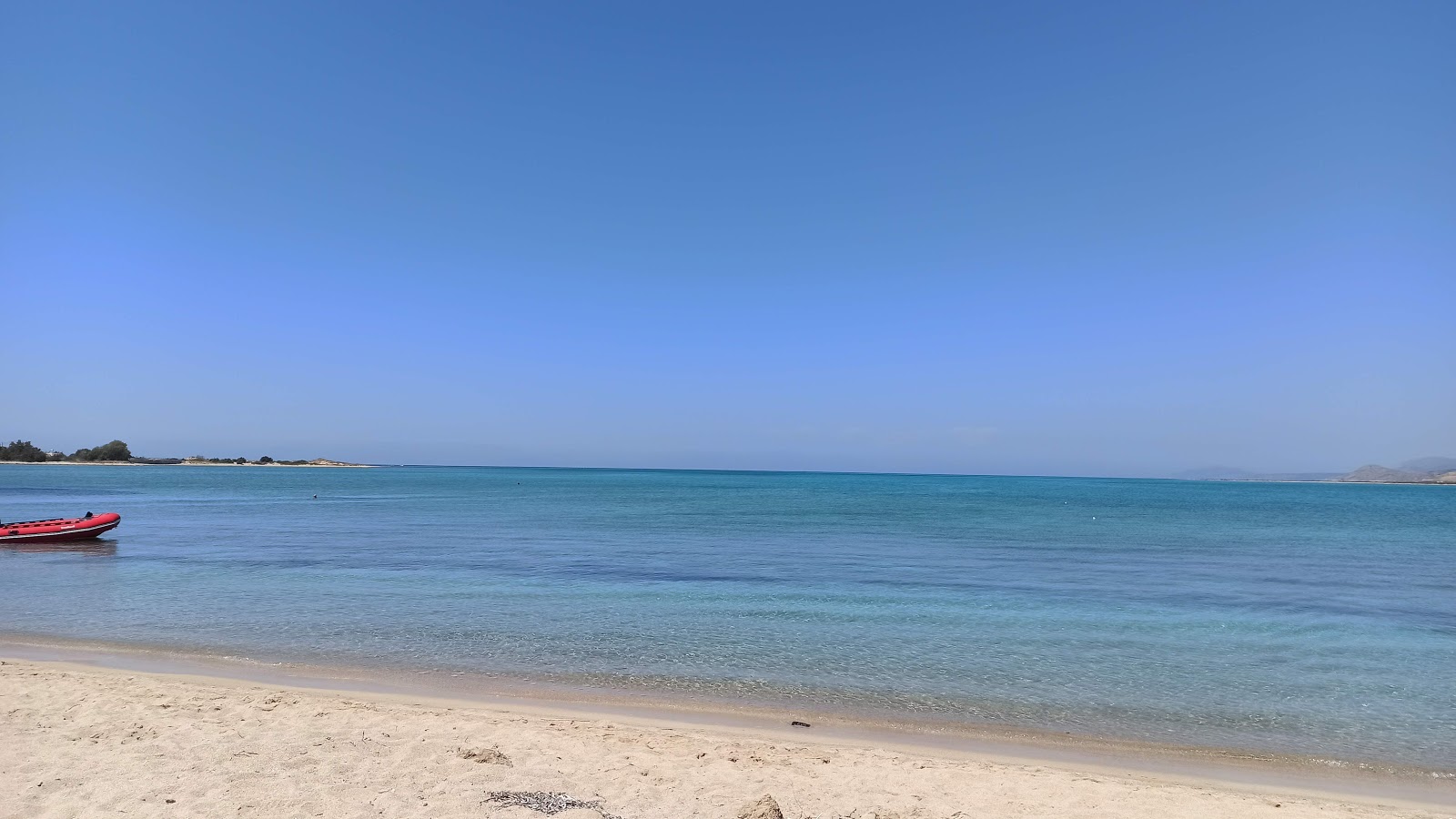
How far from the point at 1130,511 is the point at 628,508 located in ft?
122

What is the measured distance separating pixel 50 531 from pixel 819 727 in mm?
30311

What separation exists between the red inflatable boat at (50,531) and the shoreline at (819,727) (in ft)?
61.6

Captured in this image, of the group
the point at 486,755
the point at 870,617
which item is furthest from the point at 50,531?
the point at 870,617

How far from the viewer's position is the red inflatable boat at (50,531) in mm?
25625

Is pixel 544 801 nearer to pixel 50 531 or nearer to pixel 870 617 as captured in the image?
pixel 870 617

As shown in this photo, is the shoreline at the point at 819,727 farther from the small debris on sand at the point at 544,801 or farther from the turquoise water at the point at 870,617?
the small debris on sand at the point at 544,801

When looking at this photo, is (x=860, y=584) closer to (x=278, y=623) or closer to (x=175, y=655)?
(x=278, y=623)

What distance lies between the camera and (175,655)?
11031mm

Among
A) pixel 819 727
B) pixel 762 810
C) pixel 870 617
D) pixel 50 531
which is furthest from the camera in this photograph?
pixel 50 531

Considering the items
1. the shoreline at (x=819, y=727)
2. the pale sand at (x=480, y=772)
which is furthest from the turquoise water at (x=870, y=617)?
the pale sand at (x=480, y=772)

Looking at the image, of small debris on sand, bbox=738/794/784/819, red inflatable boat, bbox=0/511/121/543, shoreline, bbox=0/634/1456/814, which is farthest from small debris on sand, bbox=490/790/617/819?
red inflatable boat, bbox=0/511/121/543

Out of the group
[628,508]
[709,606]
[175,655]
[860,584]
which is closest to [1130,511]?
[628,508]

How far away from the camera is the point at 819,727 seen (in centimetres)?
837

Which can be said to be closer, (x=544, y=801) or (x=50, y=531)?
(x=544, y=801)
